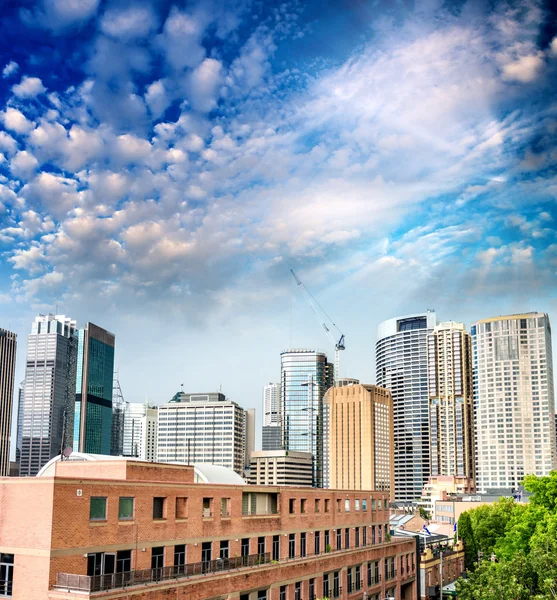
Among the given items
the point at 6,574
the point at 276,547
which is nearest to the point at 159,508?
the point at 6,574

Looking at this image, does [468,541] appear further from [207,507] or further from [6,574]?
[6,574]

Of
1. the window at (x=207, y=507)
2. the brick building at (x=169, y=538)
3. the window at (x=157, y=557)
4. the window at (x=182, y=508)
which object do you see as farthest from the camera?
the window at (x=207, y=507)

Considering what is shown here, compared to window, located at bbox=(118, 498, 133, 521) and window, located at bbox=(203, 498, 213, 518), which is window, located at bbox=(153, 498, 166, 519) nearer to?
window, located at bbox=(118, 498, 133, 521)

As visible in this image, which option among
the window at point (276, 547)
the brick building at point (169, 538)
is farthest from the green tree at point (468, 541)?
the window at point (276, 547)

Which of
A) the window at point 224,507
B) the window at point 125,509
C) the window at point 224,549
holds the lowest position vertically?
the window at point 224,549

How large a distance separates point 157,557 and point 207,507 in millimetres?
6749

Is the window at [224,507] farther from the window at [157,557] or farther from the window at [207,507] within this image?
the window at [157,557]

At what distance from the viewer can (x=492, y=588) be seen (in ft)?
190

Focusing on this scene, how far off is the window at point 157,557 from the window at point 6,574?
9.41 m

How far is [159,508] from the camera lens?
50.8 meters

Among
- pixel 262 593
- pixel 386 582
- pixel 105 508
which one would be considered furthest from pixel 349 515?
pixel 105 508

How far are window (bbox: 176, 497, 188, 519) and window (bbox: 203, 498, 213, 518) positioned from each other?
2.40 meters

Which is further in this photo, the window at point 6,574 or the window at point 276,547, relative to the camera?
the window at point 276,547

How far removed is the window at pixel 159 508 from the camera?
165ft
